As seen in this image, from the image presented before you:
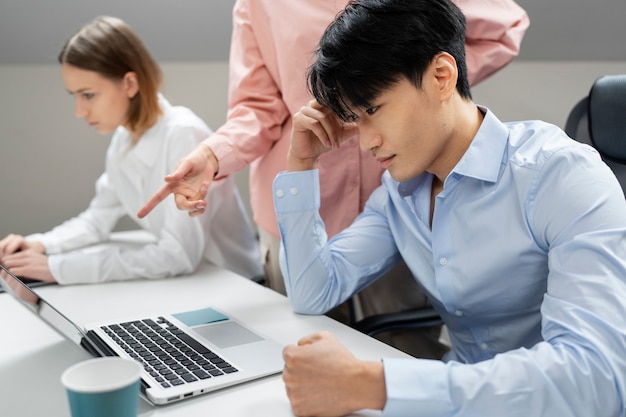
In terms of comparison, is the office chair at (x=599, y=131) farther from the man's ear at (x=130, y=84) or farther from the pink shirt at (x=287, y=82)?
the man's ear at (x=130, y=84)

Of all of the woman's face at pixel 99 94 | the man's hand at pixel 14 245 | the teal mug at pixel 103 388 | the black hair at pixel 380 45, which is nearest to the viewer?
the teal mug at pixel 103 388

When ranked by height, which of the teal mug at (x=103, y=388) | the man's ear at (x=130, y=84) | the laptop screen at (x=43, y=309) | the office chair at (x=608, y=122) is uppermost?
the man's ear at (x=130, y=84)

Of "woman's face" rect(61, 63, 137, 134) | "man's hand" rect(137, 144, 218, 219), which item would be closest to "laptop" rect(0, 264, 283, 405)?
"man's hand" rect(137, 144, 218, 219)

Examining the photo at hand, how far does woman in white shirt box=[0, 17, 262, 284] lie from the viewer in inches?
60.0

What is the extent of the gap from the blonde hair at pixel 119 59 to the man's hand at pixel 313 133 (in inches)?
25.9

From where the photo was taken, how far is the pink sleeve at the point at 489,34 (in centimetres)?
137

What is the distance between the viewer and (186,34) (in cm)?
219

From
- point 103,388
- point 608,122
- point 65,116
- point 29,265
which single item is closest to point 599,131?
point 608,122

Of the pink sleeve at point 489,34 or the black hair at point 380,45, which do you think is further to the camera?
the pink sleeve at point 489,34

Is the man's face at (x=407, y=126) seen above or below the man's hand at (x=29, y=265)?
above

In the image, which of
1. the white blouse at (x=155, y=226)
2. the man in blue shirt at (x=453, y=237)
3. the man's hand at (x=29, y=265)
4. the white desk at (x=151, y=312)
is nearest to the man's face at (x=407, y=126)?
the man in blue shirt at (x=453, y=237)

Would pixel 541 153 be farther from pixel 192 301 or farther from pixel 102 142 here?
pixel 102 142

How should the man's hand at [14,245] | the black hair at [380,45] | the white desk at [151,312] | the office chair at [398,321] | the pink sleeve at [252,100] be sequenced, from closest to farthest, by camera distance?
the white desk at [151,312]
the black hair at [380,45]
the office chair at [398,321]
the pink sleeve at [252,100]
the man's hand at [14,245]

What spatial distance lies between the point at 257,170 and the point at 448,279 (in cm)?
68
